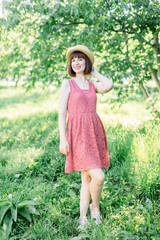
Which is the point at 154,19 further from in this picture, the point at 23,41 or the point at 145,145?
the point at 23,41

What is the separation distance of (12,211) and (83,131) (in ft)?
3.63

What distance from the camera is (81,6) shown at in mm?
3643

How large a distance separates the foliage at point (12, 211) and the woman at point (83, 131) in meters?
0.56

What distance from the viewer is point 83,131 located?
7.96 ft

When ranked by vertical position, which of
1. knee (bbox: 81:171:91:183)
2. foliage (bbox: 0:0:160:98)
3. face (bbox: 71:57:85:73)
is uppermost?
foliage (bbox: 0:0:160:98)

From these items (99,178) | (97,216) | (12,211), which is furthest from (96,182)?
(12,211)

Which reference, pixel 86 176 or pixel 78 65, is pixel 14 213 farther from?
pixel 78 65

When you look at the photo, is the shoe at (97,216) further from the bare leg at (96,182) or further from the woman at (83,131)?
the bare leg at (96,182)

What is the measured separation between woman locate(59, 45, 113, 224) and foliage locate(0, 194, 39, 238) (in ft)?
1.83

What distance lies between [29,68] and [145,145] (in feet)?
9.65

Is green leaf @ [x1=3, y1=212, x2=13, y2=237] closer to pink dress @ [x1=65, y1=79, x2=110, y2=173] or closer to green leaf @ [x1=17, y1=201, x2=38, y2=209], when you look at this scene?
green leaf @ [x1=17, y1=201, x2=38, y2=209]

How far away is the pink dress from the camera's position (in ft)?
7.93

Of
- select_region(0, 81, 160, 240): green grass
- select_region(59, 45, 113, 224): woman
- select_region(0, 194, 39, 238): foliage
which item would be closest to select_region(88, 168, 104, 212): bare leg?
select_region(59, 45, 113, 224): woman

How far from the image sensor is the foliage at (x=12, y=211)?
2413mm
